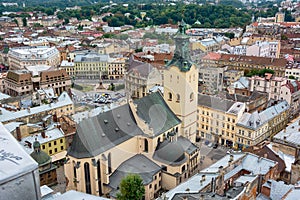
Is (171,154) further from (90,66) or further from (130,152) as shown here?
(90,66)

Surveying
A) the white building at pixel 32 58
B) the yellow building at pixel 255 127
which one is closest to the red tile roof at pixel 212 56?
the yellow building at pixel 255 127

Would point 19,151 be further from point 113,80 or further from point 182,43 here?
point 113,80

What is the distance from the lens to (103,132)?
22.8 meters

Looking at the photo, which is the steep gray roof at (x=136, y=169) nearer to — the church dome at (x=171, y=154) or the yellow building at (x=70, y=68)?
the church dome at (x=171, y=154)

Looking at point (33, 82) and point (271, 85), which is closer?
point (271, 85)

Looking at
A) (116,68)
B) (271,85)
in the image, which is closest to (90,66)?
(116,68)

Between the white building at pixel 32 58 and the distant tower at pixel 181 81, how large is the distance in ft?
134

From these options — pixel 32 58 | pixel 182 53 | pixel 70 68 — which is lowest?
pixel 70 68

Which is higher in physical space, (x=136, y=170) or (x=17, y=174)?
(x=17, y=174)

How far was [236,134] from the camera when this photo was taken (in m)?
31.2

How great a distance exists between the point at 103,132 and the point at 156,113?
5261 mm

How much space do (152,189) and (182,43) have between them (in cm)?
1179

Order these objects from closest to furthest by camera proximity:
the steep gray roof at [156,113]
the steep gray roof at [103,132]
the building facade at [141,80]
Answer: the steep gray roof at [103,132] < the steep gray roof at [156,113] < the building facade at [141,80]

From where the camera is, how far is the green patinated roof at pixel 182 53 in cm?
2689
